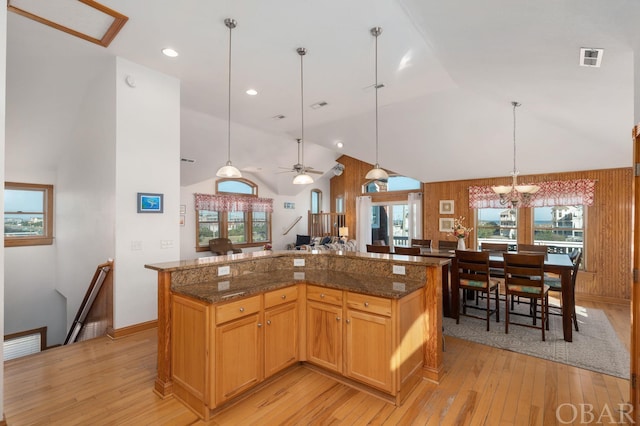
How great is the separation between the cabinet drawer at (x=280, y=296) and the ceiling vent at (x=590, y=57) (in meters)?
2.82

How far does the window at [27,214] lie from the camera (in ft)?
17.6

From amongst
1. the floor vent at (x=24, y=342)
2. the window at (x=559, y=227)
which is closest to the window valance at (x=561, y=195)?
the window at (x=559, y=227)

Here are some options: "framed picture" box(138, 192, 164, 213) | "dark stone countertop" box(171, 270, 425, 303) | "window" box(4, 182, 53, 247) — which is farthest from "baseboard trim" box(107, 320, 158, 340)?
"window" box(4, 182, 53, 247)

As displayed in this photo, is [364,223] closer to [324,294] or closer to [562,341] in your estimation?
[562,341]

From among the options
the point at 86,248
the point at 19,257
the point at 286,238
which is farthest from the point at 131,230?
the point at 286,238

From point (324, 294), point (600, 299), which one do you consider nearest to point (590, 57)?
point (324, 294)

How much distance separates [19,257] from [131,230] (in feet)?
11.8

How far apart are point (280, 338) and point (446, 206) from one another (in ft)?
19.9

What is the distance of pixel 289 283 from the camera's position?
8.55ft

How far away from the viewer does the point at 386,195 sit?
9.57 metres

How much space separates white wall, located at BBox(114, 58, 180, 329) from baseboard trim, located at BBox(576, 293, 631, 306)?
6.73m

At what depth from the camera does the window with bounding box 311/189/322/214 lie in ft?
35.8

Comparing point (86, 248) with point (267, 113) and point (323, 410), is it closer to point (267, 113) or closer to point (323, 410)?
point (267, 113)

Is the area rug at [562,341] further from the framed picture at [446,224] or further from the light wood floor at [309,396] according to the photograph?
the framed picture at [446,224]
